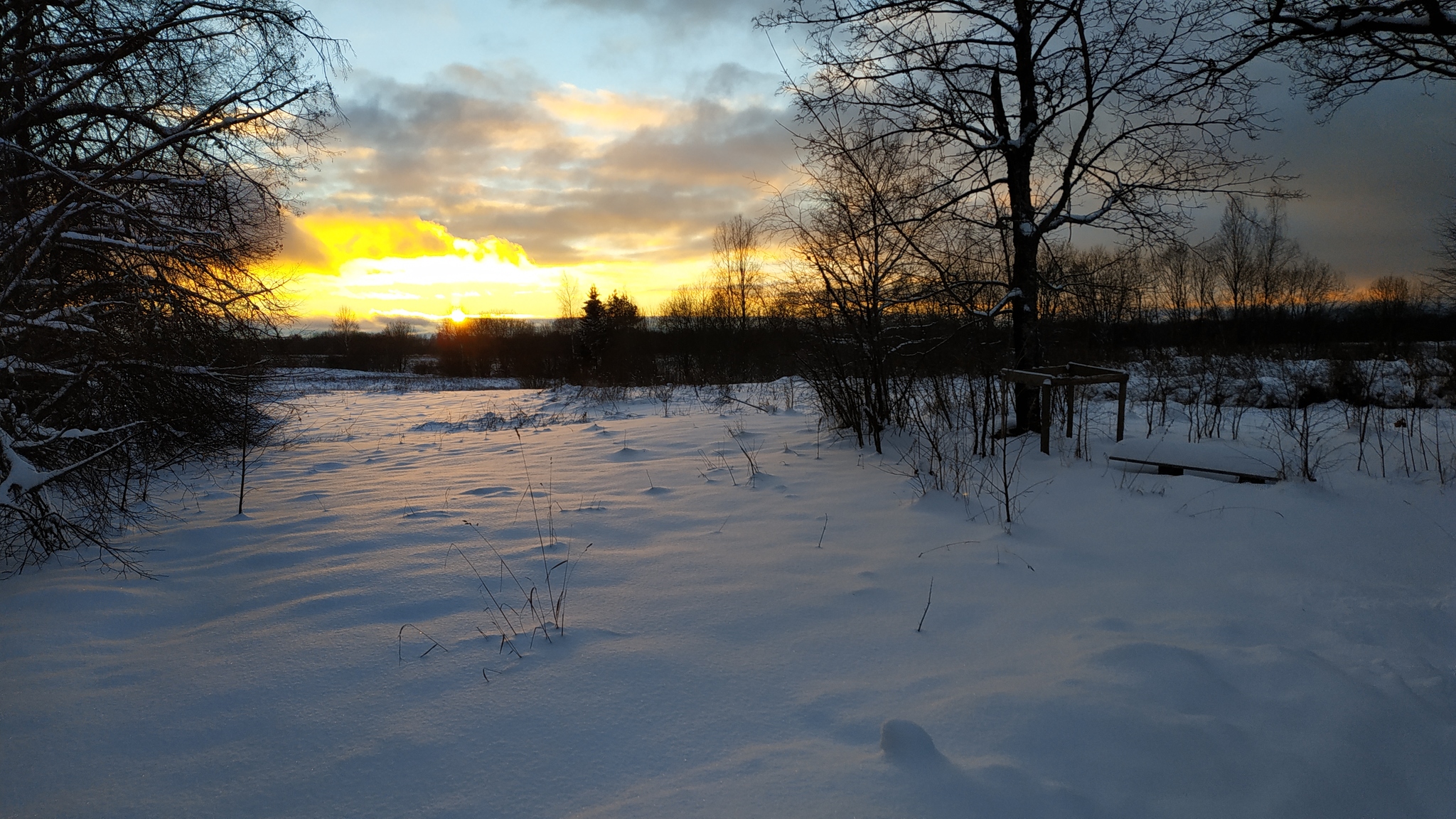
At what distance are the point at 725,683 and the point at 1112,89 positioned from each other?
285 inches

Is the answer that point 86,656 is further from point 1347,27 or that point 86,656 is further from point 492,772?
point 1347,27

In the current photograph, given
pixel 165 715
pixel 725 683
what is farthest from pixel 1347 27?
pixel 165 715

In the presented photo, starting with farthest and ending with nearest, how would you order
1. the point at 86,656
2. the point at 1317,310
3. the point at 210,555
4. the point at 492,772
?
the point at 1317,310, the point at 210,555, the point at 86,656, the point at 492,772

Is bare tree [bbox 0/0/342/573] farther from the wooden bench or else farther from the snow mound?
the wooden bench

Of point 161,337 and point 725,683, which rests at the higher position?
point 161,337

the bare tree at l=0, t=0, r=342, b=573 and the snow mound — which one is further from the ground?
the bare tree at l=0, t=0, r=342, b=573

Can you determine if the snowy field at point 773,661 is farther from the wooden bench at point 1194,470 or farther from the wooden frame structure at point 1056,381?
the wooden frame structure at point 1056,381

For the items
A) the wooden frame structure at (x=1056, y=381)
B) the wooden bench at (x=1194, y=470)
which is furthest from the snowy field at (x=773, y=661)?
the wooden frame structure at (x=1056, y=381)

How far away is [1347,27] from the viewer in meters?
5.57

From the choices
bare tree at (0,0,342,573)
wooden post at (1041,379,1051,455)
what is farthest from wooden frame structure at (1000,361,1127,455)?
bare tree at (0,0,342,573)

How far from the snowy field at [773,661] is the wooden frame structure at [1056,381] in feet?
3.80

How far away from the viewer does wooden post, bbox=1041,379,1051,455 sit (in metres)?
6.25

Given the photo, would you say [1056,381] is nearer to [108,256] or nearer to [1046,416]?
[1046,416]

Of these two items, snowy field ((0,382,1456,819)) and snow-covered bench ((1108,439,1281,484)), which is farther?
snow-covered bench ((1108,439,1281,484))
